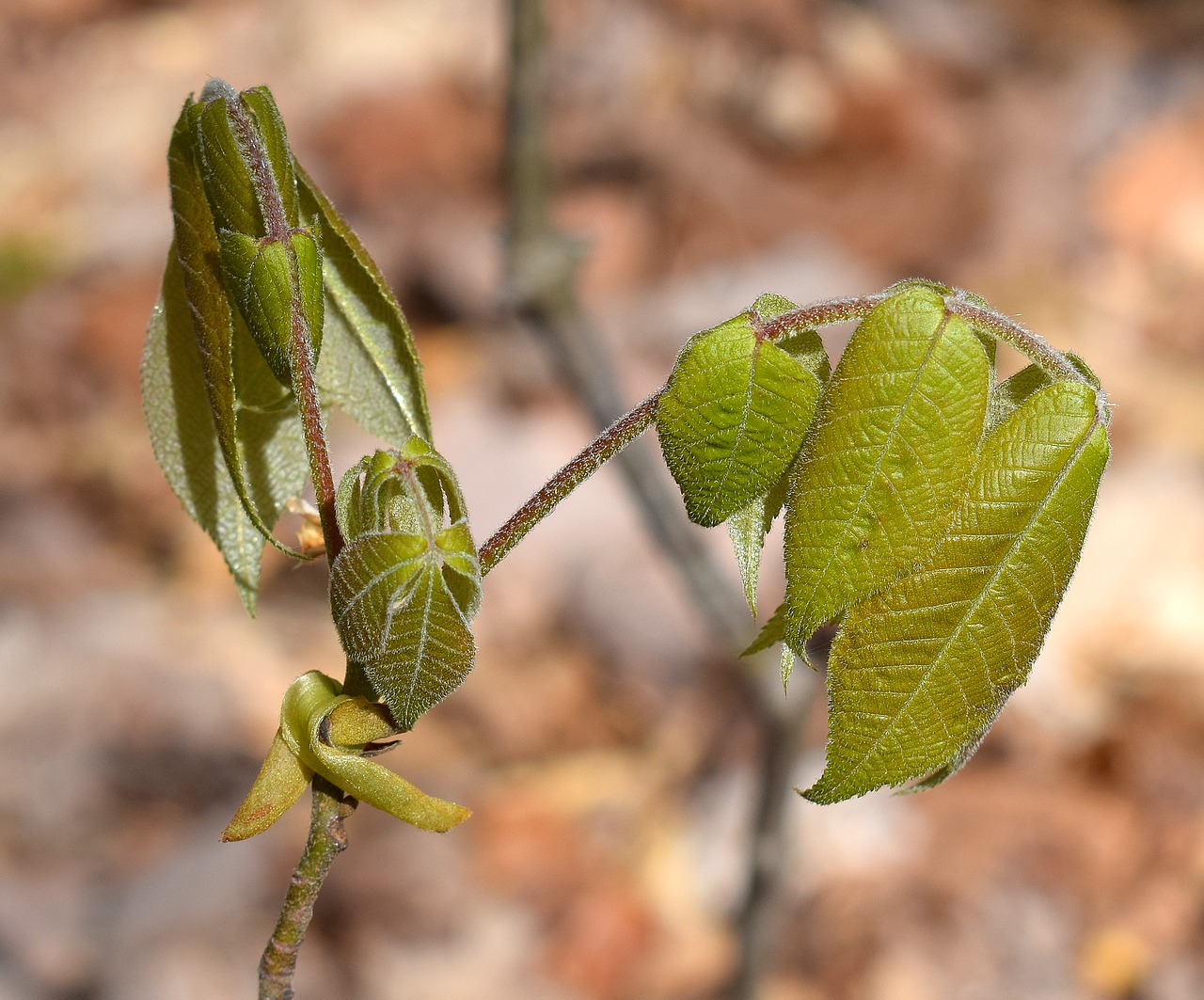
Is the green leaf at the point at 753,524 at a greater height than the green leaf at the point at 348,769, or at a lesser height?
greater

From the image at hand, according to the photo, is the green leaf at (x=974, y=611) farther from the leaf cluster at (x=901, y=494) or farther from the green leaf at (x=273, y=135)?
the green leaf at (x=273, y=135)

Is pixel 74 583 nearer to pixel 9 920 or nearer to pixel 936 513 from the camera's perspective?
pixel 9 920

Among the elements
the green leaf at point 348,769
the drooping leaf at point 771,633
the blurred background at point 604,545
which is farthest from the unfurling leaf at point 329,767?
the blurred background at point 604,545

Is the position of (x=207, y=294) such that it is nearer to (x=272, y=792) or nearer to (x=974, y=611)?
(x=272, y=792)

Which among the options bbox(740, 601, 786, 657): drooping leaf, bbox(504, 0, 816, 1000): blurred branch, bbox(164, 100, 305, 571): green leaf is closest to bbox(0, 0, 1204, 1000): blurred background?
bbox(504, 0, 816, 1000): blurred branch

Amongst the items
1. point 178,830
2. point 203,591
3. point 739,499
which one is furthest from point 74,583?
point 739,499

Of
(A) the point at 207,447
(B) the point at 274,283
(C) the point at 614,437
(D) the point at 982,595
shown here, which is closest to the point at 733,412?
(C) the point at 614,437
